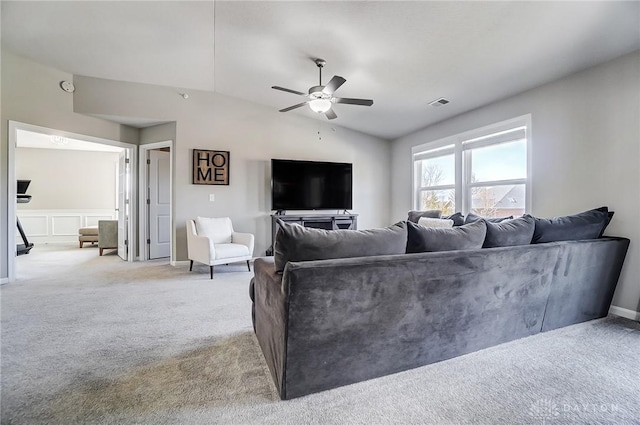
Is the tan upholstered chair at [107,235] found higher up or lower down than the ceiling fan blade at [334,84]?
lower down

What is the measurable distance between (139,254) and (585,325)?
603 centimetres

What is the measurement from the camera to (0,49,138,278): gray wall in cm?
351

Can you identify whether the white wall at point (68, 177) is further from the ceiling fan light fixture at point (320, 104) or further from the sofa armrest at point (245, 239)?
the ceiling fan light fixture at point (320, 104)

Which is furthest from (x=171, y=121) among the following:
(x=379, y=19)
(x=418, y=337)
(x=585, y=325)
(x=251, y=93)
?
(x=585, y=325)

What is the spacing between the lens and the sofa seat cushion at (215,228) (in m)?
4.34

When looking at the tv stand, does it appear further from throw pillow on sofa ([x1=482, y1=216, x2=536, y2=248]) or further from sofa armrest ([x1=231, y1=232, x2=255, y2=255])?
throw pillow on sofa ([x1=482, y1=216, x2=536, y2=248])

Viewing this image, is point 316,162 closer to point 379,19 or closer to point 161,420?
point 379,19

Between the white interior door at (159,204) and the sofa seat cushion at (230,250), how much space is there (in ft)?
5.86

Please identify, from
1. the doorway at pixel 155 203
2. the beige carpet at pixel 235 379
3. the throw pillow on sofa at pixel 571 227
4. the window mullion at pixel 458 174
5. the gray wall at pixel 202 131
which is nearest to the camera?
the beige carpet at pixel 235 379

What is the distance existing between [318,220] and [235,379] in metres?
3.81

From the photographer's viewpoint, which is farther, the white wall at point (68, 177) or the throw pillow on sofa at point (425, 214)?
the white wall at point (68, 177)

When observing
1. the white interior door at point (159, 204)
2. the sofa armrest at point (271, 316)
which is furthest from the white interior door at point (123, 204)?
the sofa armrest at point (271, 316)

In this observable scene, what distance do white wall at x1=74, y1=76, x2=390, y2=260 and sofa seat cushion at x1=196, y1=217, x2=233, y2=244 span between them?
0.40 m

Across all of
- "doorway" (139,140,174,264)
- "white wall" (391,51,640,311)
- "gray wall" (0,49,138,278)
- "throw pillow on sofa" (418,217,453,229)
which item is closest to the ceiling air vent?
"white wall" (391,51,640,311)
